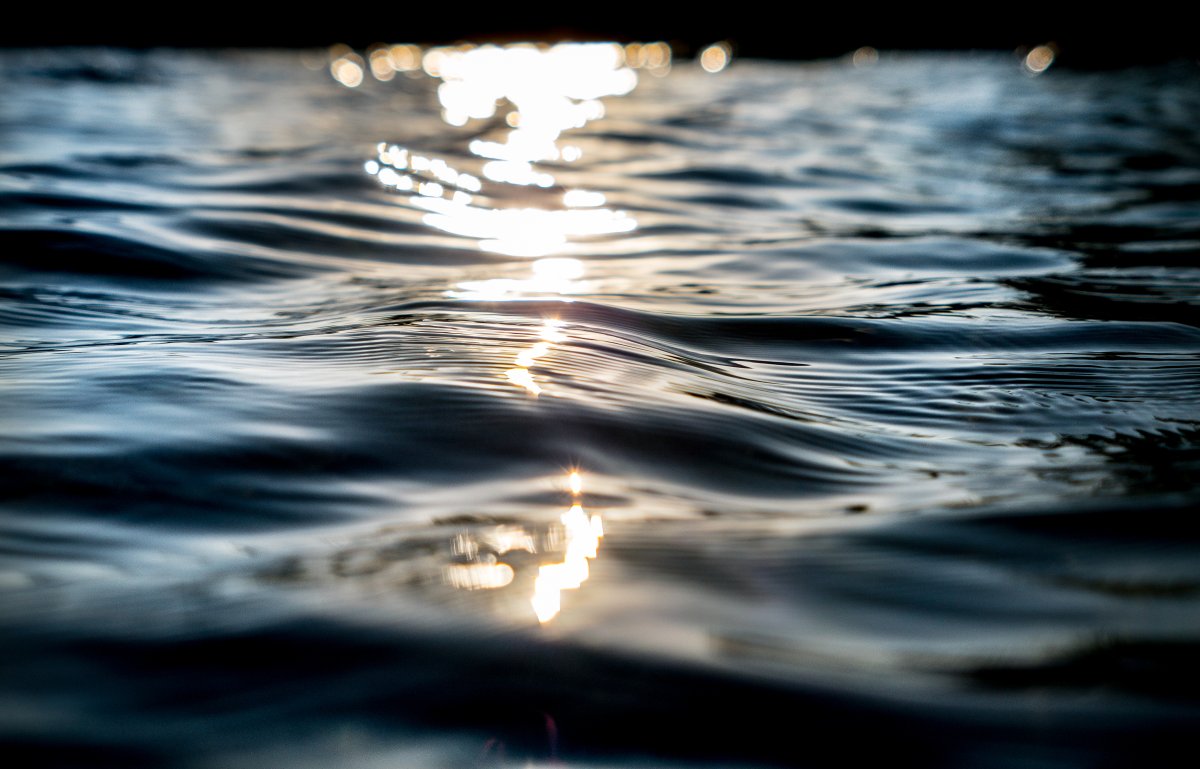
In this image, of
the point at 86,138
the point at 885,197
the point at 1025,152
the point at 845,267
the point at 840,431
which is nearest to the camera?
the point at 840,431

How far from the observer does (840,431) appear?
6.21 ft

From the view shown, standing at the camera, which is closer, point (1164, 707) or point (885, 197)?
point (1164, 707)

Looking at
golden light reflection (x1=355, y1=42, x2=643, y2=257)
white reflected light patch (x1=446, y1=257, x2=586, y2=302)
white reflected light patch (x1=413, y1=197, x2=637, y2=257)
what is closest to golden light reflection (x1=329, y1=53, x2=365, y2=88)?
golden light reflection (x1=355, y1=42, x2=643, y2=257)

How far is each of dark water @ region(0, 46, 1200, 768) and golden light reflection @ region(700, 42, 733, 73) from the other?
Result: 16.9 meters

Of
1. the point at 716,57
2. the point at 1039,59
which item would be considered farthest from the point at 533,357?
the point at 716,57

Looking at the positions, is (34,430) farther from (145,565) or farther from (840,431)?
(840,431)

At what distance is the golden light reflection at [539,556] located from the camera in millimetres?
1257

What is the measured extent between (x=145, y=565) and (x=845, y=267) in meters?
2.71

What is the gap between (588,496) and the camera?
154 centimetres

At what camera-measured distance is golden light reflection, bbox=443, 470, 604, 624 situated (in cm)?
126

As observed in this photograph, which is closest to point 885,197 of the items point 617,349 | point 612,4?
point 617,349

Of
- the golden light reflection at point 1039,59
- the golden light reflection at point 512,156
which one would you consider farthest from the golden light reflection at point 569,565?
the golden light reflection at point 1039,59

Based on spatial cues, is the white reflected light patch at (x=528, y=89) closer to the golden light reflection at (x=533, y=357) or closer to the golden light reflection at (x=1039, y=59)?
the golden light reflection at (x=533, y=357)

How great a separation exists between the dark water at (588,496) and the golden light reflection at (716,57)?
16869 millimetres
